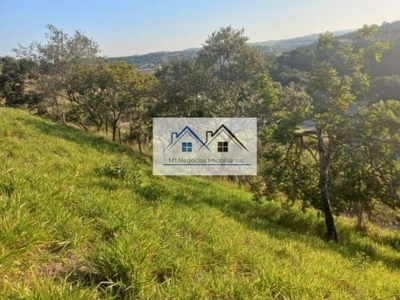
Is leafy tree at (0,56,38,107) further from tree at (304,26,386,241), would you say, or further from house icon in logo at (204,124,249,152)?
tree at (304,26,386,241)

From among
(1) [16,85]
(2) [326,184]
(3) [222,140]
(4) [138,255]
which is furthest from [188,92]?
(1) [16,85]

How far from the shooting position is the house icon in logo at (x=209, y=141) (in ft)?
46.0

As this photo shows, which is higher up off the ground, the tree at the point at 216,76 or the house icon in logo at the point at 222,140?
the tree at the point at 216,76

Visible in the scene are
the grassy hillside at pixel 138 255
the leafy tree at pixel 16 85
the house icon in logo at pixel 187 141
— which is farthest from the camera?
the leafy tree at pixel 16 85

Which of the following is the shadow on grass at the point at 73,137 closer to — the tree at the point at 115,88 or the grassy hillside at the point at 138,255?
the tree at the point at 115,88

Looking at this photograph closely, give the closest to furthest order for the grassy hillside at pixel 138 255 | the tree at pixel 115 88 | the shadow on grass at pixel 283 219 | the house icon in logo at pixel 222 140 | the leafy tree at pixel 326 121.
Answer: the grassy hillside at pixel 138 255 < the shadow on grass at pixel 283 219 < the leafy tree at pixel 326 121 < the house icon in logo at pixel 222 140 < the tree at pixel 115 88

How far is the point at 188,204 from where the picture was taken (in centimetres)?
616

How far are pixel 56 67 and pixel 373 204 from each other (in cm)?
2358

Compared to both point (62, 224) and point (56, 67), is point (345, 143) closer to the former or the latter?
point (62, 224)

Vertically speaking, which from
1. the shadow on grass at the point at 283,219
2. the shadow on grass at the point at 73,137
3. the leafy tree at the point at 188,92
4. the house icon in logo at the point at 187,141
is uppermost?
the leafy tree at the point at 188,92

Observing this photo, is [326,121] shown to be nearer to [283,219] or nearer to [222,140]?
[283,219]

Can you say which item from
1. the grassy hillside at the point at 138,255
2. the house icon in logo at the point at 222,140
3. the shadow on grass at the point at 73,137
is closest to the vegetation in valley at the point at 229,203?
the grassy hillside at the point at 138,255

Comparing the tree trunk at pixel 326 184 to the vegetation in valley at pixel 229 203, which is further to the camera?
the tree trunk at pixel 326 184

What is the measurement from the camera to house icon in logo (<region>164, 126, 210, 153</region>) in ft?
48.2
